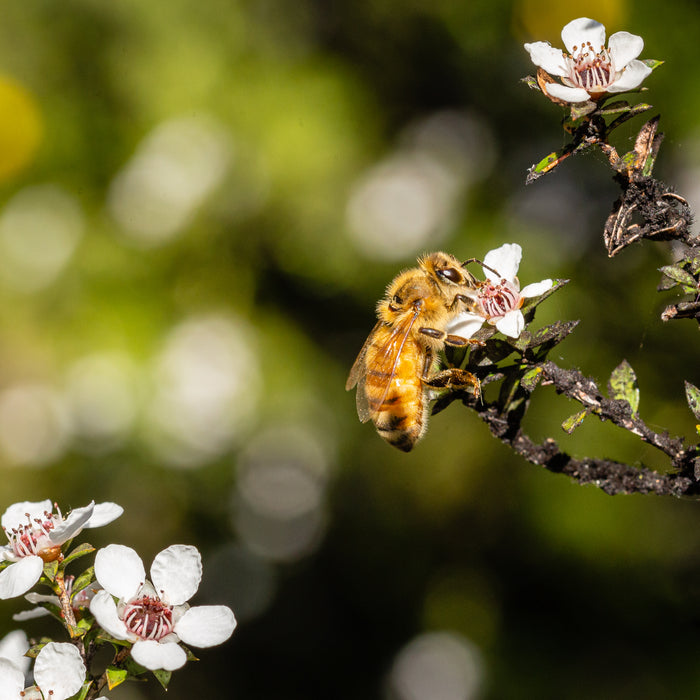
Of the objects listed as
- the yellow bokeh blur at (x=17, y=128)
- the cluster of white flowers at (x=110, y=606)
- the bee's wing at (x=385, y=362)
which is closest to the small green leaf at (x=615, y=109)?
the bee's wing at (x=385, y=362)

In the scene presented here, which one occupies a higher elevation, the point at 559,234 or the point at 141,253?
the point at 559,234

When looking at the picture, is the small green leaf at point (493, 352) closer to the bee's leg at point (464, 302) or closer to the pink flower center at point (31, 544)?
the bee's leg at point (464, 302)

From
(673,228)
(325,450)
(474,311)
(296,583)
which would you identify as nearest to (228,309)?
(325,450)

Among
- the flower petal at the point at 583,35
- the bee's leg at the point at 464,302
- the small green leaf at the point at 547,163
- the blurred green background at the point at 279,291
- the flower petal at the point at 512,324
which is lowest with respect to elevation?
the blurred green background at the point at 279,291

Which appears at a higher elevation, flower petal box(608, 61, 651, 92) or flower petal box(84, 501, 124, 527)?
flower petal box(608, 61, 651, 92)

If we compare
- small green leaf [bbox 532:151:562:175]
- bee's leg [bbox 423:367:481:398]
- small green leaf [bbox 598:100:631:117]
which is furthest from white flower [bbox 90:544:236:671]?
small green leaf [bbox 598:100:631:117]

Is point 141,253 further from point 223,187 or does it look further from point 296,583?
point 296,583

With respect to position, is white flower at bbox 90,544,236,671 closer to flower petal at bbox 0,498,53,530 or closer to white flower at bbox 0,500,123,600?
white flower at bbox 0,500,123,600
